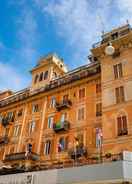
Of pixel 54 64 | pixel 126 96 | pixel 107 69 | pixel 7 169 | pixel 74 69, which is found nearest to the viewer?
pixel 126 96

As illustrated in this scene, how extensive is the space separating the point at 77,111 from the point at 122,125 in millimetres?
8116

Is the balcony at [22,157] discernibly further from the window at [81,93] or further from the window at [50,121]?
the window at [81,93]

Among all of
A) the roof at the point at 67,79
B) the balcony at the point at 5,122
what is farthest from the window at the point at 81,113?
the balcony at the point at 5,122

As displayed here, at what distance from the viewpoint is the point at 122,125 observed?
25984 millimetres

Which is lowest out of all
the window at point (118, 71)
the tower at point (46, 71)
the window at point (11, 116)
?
the window at point (11, 116)

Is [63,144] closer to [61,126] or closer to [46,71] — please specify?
[61,126]

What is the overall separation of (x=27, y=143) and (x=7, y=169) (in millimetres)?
6677

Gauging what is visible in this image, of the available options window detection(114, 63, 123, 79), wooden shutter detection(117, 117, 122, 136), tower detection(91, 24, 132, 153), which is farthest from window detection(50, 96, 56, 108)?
wooden shutter detection(117, 117, 122, 136)

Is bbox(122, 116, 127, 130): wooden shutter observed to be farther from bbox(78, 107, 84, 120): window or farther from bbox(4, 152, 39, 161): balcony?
bbox(4, 152, 39, 161): balcony

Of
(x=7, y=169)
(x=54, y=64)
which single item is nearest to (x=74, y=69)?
(x=54, y=64)

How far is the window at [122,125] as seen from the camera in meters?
25.3

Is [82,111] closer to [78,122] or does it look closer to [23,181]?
[78,122]

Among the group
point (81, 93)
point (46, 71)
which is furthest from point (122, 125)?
point (46, 71)

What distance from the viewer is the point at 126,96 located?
89.2 feet
